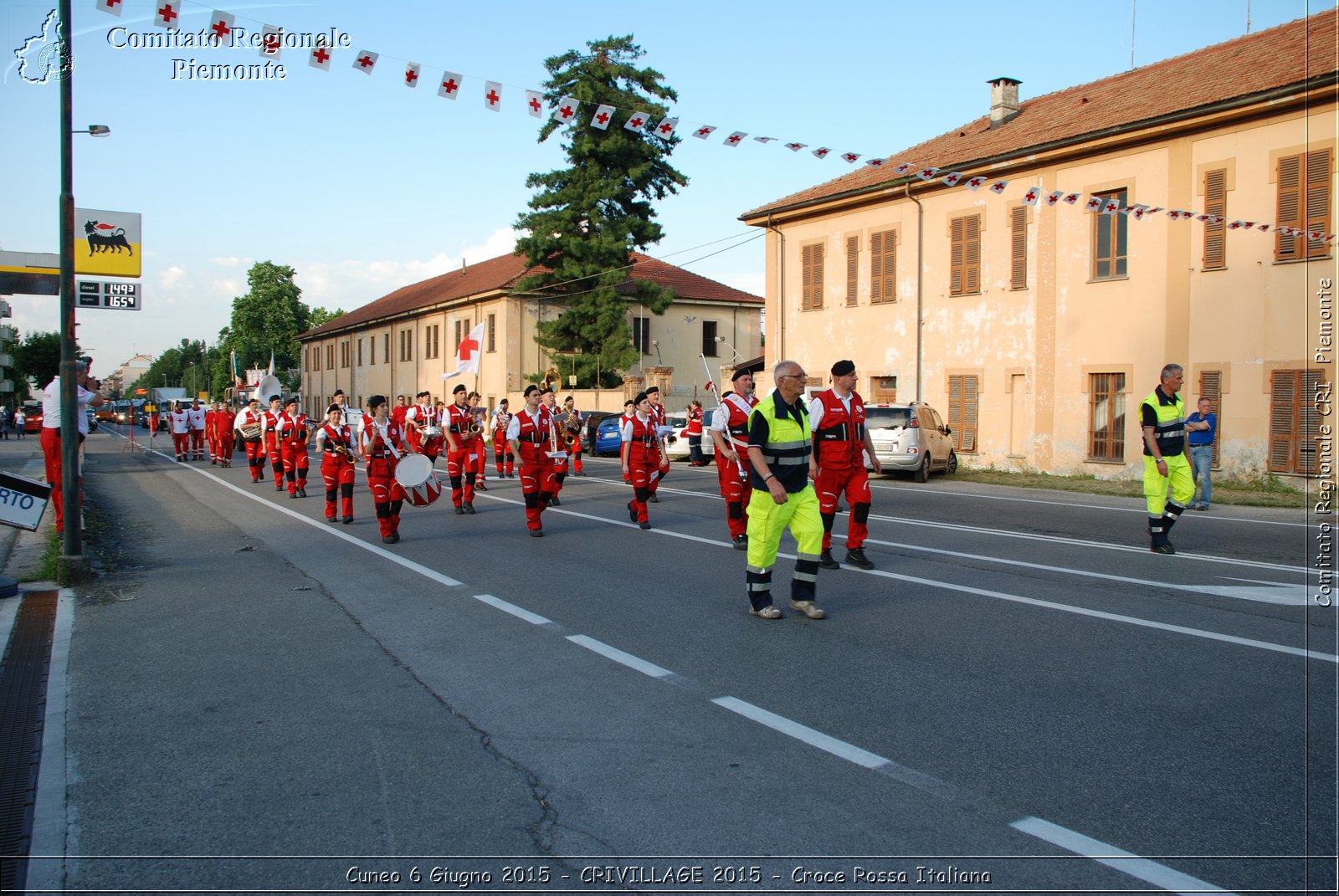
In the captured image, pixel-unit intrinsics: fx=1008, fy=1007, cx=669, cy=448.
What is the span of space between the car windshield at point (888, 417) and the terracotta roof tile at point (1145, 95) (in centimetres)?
753

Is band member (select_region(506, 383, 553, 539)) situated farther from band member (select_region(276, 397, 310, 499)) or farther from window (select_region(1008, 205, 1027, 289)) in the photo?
window (select_region(1008, 205, 1027, 289))

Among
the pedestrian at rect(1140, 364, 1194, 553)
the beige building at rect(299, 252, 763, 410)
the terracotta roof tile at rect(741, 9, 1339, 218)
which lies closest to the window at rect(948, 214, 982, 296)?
the terracotta roof tile at rect(741, 9, 1339, 218)

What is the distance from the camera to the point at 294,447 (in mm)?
18031

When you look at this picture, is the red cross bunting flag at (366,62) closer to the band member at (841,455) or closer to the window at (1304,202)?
the band member at (841,455)

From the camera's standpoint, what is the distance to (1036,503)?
55.4 ft

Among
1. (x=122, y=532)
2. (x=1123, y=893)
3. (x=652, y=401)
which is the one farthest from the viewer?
(x=652, y=401)

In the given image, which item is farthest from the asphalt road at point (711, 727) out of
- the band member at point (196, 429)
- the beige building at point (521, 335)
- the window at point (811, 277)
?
the beige building at point (521, 335)

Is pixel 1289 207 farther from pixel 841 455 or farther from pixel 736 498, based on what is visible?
pixel 841 455

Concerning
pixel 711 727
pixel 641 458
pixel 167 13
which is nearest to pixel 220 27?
pixel 167 13

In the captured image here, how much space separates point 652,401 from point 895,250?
49.6ft

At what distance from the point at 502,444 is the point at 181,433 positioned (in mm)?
15931

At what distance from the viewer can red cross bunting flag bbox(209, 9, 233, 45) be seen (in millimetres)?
10766

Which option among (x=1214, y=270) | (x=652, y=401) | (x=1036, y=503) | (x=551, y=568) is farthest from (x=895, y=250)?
(x=551, y=568)

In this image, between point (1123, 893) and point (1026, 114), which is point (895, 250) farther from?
point (1123, 893)
